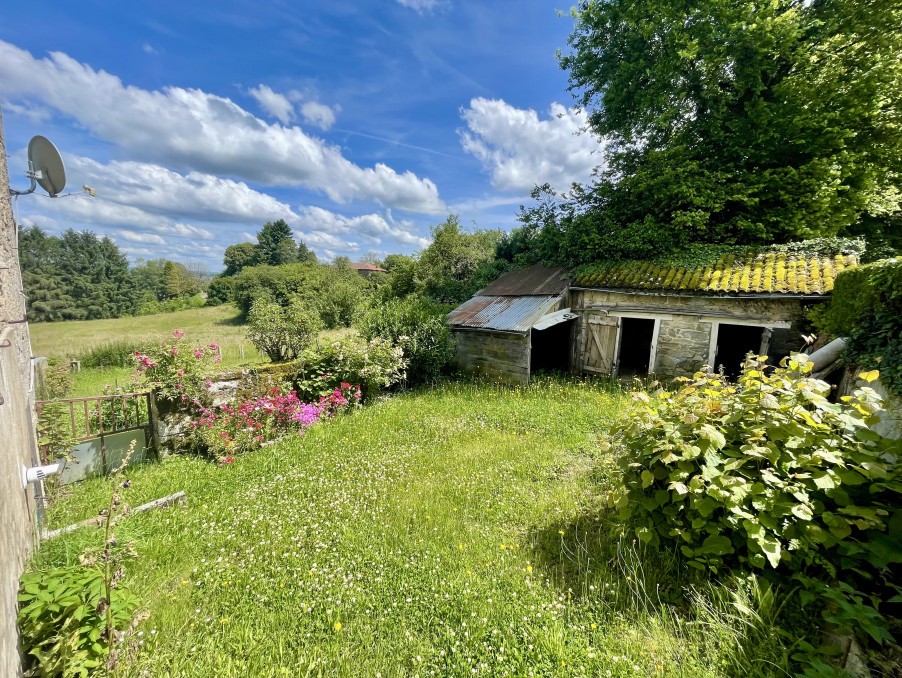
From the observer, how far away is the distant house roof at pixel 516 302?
951 cm

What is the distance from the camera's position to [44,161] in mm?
3943

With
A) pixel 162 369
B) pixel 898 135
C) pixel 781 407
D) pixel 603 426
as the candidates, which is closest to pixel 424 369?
pixel 603 426

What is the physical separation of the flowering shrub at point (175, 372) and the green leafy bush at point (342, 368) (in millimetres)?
2015

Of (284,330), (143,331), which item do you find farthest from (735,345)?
(143,331)

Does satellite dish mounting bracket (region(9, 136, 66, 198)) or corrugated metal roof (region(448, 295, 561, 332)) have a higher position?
satellite dish mounting bracket (region(9, 136, 66, 198))

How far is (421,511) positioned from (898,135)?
15569 mm

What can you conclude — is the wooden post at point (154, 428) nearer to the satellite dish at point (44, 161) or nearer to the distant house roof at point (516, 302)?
the satellite dish at point (44, 161)

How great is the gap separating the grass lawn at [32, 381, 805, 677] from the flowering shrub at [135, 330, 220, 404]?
113 centimetres

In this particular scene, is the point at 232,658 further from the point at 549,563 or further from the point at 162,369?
the point at 162,369

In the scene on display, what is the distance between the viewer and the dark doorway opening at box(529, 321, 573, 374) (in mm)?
11477

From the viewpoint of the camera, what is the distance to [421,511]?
13.2 feet

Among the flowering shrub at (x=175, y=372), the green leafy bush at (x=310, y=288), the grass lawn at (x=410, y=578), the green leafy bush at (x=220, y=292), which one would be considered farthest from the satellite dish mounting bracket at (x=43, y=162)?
the green leafy bush at (x=220, y=292)

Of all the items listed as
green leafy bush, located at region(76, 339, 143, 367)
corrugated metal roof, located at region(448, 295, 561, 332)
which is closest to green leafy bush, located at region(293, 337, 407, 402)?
corrugated metal roof, located at region(448, 295, 561, 332)

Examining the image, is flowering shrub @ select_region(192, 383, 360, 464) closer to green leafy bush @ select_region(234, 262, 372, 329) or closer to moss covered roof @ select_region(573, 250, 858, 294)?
moss covered roof @ select_region(573, 250, 858, 294)
